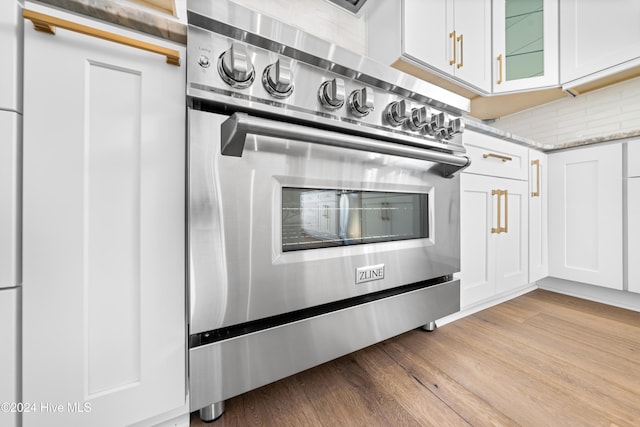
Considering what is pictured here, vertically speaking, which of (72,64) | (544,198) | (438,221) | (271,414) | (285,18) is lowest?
(271,414)

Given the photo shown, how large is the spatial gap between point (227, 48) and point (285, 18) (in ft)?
3.20

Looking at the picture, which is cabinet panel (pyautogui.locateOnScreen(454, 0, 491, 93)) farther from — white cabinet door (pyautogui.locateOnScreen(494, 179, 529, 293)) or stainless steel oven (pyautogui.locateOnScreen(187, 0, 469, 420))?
stainless steel oven (pyautogui.locateOnScreen(187, 0, 469, 420))

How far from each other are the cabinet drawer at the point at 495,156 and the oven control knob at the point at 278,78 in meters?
0.83

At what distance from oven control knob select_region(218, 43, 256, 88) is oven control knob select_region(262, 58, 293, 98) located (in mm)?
36

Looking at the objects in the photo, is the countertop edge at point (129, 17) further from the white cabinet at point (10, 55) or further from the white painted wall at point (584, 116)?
the white painted wall at point (584, 116)

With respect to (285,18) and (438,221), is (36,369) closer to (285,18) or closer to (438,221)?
(438,221)

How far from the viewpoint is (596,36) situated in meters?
1.45

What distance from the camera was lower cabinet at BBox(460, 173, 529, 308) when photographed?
1061 mm

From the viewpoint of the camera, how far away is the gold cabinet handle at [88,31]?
40 centimetres

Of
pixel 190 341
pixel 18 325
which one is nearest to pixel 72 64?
pixel 18 325

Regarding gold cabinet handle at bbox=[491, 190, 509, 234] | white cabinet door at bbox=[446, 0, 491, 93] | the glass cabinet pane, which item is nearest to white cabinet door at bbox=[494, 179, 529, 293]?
gold cabinet handle at bbox=[491, 190, 509, 234]

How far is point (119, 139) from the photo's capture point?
468 mm

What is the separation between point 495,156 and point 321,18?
1.18 meters

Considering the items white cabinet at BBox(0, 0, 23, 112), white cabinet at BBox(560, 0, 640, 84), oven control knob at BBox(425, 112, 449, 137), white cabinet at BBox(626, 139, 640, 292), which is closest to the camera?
white cabinet at BBox(0, 0, 23, 112)
